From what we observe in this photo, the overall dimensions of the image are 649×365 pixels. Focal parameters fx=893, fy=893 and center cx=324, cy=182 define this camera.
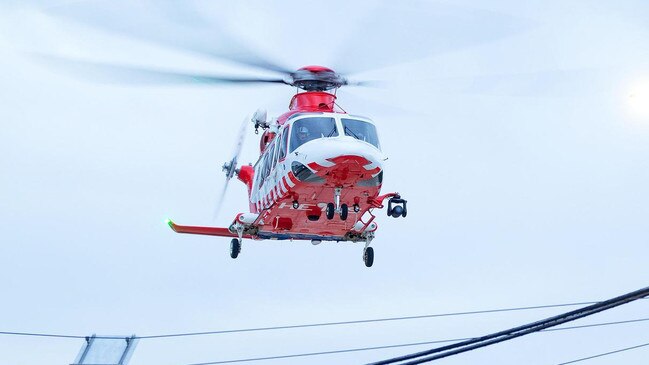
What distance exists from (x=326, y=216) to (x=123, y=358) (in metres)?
15.1

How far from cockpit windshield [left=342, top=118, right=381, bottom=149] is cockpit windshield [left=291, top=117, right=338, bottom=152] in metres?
0.39

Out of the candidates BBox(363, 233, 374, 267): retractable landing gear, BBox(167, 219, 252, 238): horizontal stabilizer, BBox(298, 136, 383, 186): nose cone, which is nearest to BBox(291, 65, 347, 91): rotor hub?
BBox(298, 136, 383, 186): nose cone

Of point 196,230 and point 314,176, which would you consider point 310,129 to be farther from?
point 196,230

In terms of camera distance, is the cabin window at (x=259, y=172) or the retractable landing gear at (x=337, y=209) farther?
the cabin window at (x=259, y=172)

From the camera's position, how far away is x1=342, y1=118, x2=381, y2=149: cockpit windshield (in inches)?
1043

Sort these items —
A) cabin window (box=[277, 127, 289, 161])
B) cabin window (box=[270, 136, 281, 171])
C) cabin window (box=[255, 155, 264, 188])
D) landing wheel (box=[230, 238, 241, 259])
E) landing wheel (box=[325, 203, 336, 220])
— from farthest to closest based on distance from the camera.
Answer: landing wheel (box=[230, 238, 241, 259]) < cabin window (box=[255, 155, 264, 188]) < cabin window (box=[270, 136, 281, 171]) < cabin window (box=[277, 127, 289, 161]) < landing wheel (box=[325, 203, 336, 220])

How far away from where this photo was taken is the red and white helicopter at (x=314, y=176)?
84.0ft

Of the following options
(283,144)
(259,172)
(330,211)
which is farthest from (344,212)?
(259,172)

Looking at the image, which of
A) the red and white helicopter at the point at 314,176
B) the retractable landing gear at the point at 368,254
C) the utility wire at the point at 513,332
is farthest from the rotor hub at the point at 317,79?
the utility wire at the point at 513,332

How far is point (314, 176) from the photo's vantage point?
2592 centimetres

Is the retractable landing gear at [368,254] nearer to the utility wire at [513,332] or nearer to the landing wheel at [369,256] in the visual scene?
the landing wheel at [369,256]

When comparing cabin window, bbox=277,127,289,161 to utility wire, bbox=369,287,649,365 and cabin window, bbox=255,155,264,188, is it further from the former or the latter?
utility wire, bbox=369,287,649,365

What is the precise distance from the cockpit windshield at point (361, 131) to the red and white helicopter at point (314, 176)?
18mm

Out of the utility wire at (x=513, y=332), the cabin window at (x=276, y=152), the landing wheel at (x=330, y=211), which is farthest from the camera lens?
the cabin window at (x=276, y=152)
